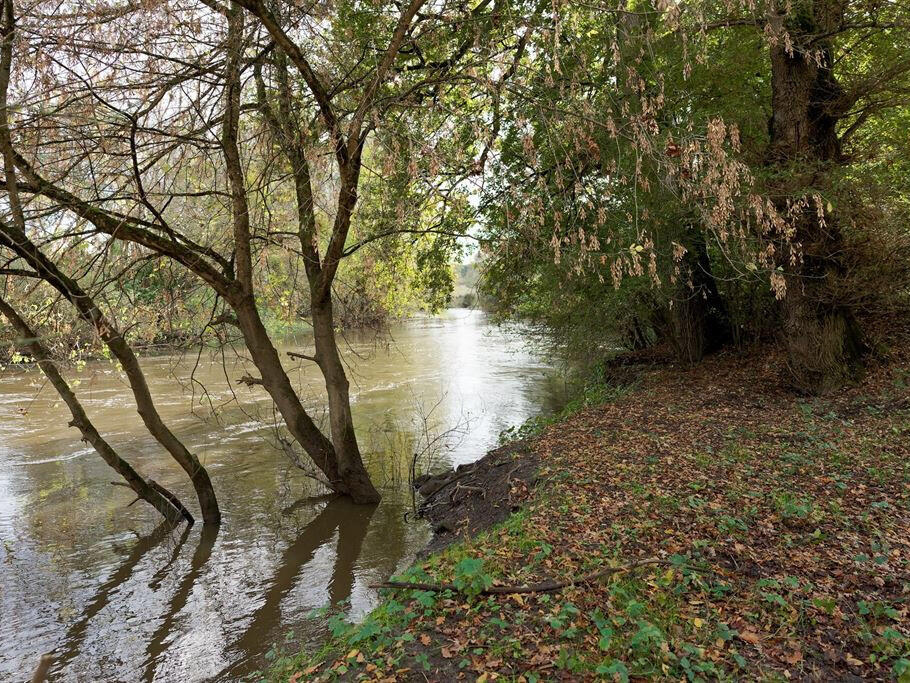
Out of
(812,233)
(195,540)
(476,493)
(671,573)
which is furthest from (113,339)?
(812,233)

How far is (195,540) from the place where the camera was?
776 cm

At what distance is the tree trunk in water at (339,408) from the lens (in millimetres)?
8430

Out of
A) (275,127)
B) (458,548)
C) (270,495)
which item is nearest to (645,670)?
(458,548)

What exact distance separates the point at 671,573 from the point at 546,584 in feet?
2.89

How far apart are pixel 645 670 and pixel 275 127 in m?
6.62

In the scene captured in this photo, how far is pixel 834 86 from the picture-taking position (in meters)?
9.34

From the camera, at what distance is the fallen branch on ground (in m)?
4.19

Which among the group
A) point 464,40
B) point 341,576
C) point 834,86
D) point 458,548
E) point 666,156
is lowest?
point 341,576

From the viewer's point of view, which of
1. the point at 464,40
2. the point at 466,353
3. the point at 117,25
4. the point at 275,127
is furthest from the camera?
the point at 466,353

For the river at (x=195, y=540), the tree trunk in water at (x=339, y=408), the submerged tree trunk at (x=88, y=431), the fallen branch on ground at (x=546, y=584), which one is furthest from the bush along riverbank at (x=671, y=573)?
the submerged tree trunk at (x=88, y=431)

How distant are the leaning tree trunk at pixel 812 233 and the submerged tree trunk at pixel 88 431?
31.6 ft

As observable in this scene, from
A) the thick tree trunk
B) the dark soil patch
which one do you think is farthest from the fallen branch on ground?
the thick tree trunk

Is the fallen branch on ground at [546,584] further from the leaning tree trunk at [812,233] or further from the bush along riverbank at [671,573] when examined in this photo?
the leaning tree trunk at [812,233]

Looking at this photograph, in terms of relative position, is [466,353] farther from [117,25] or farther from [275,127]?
[117,25]
